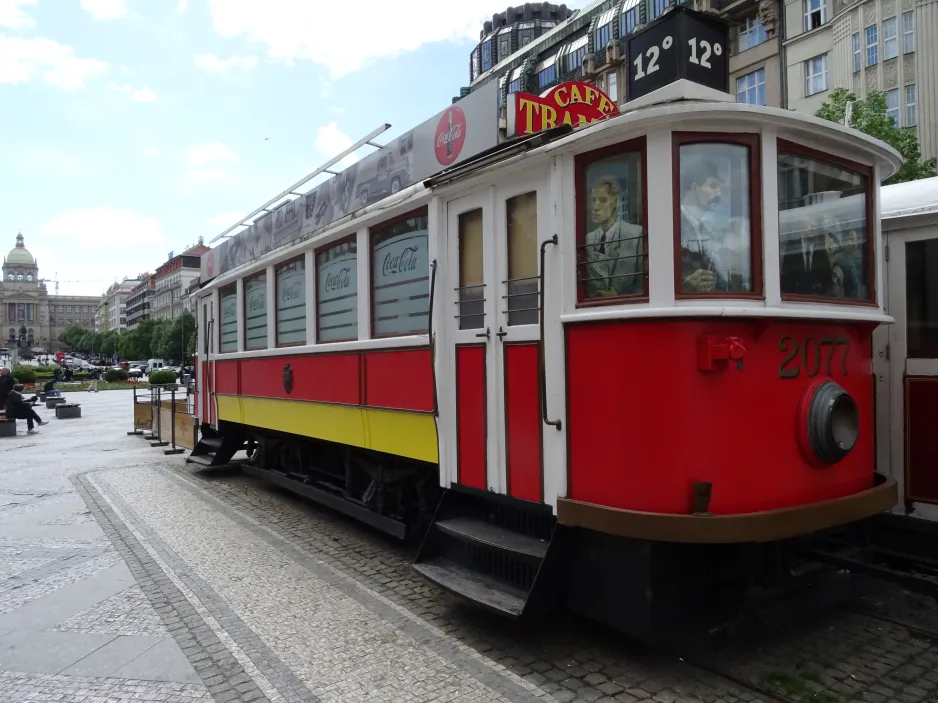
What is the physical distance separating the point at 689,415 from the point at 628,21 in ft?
129

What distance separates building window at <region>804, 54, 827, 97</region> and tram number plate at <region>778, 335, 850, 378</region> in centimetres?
2918

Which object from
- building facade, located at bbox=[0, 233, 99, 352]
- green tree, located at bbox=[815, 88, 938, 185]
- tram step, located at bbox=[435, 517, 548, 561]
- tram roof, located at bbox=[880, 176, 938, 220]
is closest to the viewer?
tram step, located at bbox=[435, 517, 548, 561]

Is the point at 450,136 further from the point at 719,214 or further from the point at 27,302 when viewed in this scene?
the point at 27,302

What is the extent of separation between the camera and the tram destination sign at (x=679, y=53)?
4.08 meters

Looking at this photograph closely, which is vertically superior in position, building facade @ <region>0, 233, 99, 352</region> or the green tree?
building facade @ <region>0, 233, 99, 352</region>

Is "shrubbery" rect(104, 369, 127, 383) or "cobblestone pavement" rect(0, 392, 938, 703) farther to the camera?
"shrubbery" rect(104, 369, 127, 383)

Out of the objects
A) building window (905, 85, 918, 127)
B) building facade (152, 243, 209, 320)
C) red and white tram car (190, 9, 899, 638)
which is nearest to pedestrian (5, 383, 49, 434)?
red and white tram car (190, 9, 899, 638)

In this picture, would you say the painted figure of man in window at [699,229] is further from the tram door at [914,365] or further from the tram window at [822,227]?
the tram door at [914,365]

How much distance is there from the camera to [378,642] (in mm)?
4262

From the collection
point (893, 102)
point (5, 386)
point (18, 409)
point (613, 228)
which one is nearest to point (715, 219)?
point (613, 228)

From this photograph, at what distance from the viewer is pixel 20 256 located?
5566 inches

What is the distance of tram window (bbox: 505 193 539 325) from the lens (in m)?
4.15

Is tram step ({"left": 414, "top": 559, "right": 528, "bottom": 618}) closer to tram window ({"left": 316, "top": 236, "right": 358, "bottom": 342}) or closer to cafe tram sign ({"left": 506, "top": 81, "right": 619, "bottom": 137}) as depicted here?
tram window ({"left": 316, "top": 236, "right": 358, "bottom": 342})

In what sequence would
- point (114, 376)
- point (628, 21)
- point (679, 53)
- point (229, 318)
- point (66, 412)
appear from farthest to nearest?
1. point (114, 376)
2. point (628, 21)
3. point (66, 412)
4. point (229, 318)
5. point (679, 53)
